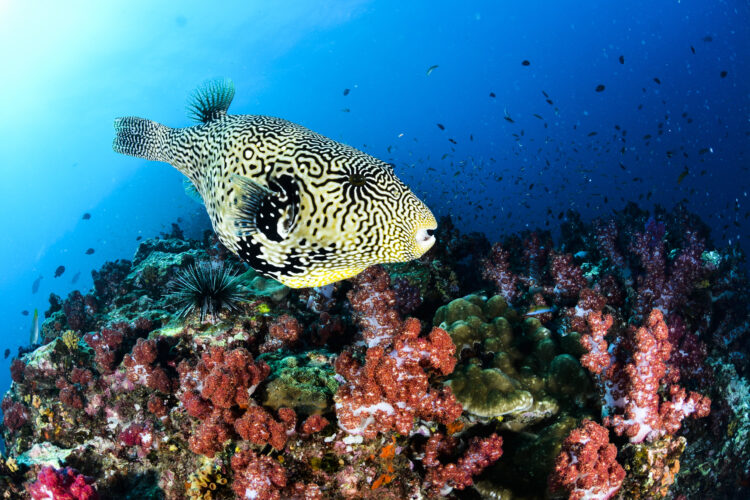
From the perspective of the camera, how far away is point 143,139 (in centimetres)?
394

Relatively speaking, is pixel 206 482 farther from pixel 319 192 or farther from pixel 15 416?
pixel 15 416

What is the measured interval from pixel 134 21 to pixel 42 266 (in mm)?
91321

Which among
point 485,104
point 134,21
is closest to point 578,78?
point 485,104

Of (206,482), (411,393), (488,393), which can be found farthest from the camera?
(488,393)

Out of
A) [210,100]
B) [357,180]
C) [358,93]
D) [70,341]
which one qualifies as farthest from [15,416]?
[358,93]

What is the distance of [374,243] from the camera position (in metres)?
2.44

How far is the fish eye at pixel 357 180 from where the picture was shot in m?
2.46

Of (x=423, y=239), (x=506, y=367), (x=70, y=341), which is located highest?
(x=70, y=341)

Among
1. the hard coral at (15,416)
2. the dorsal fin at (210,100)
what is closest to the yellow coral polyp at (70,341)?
the hard coral at (15,416)

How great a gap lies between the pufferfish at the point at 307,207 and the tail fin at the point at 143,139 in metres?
1.22

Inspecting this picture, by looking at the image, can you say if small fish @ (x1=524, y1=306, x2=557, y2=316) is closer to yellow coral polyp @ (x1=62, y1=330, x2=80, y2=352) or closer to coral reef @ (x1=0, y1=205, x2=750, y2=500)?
coral reef @ (x1=0, y1=205, x2=750, y2=500)

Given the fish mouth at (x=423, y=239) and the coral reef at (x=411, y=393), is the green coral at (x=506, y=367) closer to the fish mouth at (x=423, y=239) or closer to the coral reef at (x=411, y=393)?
the coral reef at (x=411, y=393)

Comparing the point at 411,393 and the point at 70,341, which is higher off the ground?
the point at 70,341

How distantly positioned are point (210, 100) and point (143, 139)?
931 mm
